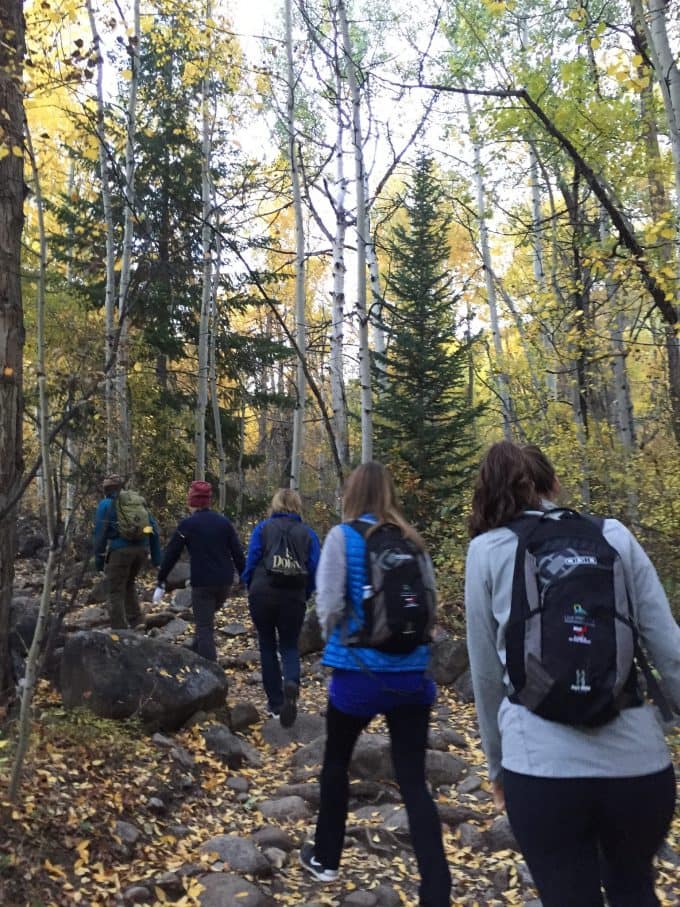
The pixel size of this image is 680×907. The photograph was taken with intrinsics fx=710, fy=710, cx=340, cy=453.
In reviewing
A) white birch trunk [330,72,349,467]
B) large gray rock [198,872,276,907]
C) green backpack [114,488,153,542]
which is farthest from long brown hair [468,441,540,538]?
white birch trunk [330,72,349,467]

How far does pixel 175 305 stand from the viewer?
1470 cm

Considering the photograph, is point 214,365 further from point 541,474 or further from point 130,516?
point 541,474

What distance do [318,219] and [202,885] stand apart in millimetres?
9862

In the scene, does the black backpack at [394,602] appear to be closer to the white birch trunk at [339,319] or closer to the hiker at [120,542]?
the hiker at [120,542]

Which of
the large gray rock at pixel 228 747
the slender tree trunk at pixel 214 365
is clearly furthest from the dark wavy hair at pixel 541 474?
the slender tree trunk at pixel 214 365

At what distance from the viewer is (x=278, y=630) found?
18.8 feet

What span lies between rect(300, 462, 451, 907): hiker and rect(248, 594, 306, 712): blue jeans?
2.57 metres

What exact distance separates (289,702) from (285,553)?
1.25m

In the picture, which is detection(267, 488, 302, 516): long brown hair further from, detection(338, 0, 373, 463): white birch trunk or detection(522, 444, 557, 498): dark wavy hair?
detection(522, 444, 557, 498): dark wavy hair

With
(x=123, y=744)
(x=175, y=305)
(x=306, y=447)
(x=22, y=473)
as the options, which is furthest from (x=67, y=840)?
(x=306, y=447)

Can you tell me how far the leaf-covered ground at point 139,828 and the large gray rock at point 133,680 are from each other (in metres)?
0.17

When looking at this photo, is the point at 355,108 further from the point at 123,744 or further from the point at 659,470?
the point at 123,744

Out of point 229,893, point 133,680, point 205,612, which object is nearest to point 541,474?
point 229,893

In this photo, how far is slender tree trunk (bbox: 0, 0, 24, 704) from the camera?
15.6 feet
